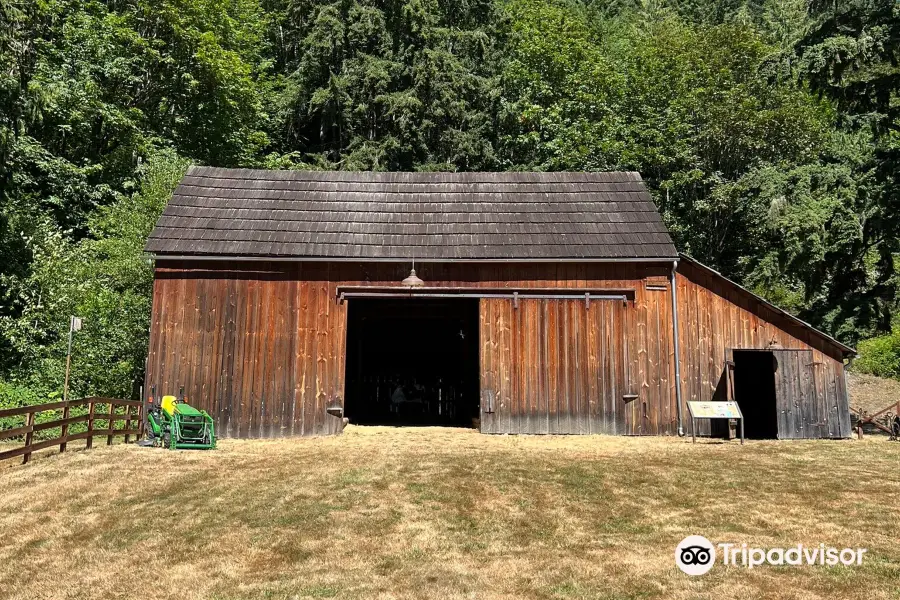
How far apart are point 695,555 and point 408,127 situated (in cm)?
2713

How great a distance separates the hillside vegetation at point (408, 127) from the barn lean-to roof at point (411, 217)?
233 inches

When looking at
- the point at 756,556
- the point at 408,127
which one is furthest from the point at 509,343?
the point at 408,127

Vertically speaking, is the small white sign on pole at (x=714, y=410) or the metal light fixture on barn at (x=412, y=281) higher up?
the metal light fixture on barn at (x=412, y=281)

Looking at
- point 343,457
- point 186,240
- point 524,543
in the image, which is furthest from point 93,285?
point 524,543

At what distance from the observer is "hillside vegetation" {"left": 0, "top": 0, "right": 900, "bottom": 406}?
1961cm

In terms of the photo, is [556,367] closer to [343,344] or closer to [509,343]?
[509,343]

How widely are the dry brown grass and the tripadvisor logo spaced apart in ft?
0.49

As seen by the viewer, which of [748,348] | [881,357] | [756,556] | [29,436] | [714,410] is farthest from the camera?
[881,357]

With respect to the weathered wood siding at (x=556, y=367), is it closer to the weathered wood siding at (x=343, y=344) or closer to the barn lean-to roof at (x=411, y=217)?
the weathered wood siding at (x=343, y=344)

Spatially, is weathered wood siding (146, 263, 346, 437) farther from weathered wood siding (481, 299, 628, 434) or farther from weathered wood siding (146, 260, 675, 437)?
weathered wood siding (481, 299, 628, 434)

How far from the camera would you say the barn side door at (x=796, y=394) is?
14922 millimetres

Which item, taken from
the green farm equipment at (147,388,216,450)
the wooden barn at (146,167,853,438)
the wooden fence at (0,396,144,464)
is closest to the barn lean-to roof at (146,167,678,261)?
the wooden barn at (146,167,853,438)

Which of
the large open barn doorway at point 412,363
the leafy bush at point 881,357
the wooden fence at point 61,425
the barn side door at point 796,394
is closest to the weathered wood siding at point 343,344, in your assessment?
the wooden fence at point 61,425

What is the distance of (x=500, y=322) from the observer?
1523cm
